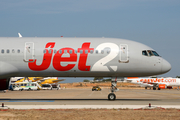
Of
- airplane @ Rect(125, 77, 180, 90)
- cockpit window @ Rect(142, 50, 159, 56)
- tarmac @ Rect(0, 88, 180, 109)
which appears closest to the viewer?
tarmac @ Rect(0, 88, 180, 109)

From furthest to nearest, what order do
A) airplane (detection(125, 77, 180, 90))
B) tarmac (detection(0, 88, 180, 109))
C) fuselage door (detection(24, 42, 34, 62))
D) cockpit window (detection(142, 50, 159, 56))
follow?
airplane (detection(125, 77, 180, 90)) < cockpit window (detection(142, 50, 159, 56)) < fuselage door (detection(24, 42, 34, 62)) < tarmac (detection(0, 88, 180, 109))

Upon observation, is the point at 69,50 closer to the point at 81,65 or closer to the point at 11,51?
the point at 81,65

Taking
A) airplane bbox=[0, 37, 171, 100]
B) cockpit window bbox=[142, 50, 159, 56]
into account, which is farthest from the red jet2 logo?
cockpit window bbox=[142, 50, 159, 56]

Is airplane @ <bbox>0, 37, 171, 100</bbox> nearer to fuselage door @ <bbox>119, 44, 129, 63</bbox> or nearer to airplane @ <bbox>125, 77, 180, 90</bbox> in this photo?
fuselage door @ <bbox>119, 44, 129, 63</bbox>

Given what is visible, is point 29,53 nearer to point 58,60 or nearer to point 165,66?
point 58,60

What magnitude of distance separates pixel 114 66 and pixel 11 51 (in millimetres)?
10689

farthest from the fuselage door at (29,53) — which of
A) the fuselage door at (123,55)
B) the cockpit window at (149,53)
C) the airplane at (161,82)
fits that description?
the airplane at (161,82)

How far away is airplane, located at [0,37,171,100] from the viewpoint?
27125mm

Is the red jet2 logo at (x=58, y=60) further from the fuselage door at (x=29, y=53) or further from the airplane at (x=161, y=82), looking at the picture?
the airplane at (x=161, y=82)

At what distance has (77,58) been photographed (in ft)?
89.5

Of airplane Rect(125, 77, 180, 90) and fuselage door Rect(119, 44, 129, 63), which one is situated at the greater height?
fuselage door Rect(119, 44, 129, 63)

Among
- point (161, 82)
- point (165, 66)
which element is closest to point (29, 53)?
point (165, 66)

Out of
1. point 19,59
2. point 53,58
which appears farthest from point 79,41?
point 19,59

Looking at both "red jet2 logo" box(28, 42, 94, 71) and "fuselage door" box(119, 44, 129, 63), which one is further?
"fuselage door" box(119, 44, 129, 63)
